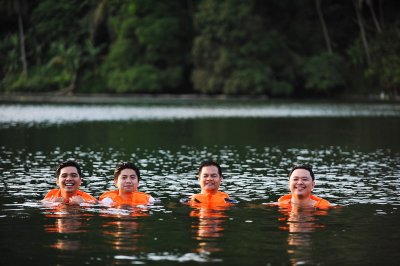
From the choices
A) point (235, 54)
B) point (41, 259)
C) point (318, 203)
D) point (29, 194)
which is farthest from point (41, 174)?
point (235, 54)

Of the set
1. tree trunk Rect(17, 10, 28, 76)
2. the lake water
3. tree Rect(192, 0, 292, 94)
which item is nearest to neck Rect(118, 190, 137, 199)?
the lake water

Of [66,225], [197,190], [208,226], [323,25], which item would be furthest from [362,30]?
[66,225]

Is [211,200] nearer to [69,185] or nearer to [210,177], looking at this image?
[210,177]

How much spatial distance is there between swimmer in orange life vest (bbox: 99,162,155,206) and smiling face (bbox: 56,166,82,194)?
0.78m

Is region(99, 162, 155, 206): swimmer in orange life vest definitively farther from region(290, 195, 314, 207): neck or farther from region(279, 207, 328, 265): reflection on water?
region(290, 195, 314, 207): neck

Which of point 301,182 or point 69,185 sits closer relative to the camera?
point 301,182

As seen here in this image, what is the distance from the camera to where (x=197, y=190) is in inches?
943

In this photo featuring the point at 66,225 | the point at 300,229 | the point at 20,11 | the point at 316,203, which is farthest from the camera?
the point at 20,11

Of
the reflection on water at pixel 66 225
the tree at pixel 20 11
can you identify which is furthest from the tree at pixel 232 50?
the reflection on water at pixel 66 225

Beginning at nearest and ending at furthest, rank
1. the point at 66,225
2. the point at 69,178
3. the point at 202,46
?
the point at 66,225 → the point at 69,178 → the point at 202,46

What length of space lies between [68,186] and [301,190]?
456 cm

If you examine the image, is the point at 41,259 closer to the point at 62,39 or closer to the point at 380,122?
the point at 380,122

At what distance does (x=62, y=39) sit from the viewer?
11069 centimetres

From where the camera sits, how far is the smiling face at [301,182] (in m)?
18.7
